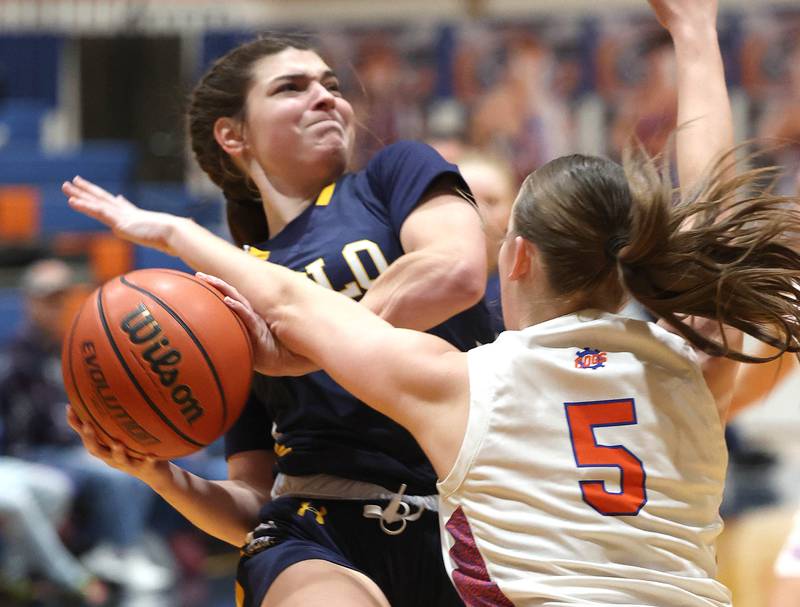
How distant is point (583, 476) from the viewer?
6.33 ft

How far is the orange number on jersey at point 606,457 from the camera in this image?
75.7 inches

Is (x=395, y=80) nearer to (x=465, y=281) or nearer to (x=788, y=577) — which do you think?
(x=788, y=577)

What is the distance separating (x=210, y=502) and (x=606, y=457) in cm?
113

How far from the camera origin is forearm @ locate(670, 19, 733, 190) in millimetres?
2395

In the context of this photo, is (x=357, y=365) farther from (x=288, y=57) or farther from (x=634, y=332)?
(x=288, y=57)

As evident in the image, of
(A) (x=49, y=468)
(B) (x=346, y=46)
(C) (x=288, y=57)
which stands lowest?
(A) (x=49, y=468)

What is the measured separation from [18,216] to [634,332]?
8.38 metres

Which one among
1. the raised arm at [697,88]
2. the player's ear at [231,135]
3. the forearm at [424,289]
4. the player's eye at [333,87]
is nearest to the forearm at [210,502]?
the forearm at [424,289]

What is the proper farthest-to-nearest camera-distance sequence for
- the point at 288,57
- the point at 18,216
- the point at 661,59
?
1. the point at 661,59
2. the point at 18,216
3. the point at 288,57

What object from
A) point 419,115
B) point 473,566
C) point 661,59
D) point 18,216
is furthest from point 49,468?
point 661,59

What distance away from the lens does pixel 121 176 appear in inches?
400

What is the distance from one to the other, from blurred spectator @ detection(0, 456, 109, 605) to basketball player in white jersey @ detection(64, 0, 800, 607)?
14.5 ft

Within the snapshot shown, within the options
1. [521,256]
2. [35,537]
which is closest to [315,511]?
[521,256]

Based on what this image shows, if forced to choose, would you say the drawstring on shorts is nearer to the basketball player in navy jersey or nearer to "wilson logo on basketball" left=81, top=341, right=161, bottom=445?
the basketball player in navy jersey
